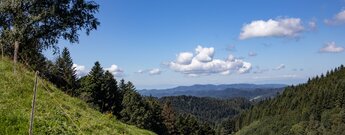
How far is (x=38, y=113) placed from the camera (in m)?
17.8

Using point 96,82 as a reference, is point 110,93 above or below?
below

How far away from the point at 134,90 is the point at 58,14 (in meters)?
82.4

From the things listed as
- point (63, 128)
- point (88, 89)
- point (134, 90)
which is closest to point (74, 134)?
point (63, 128)

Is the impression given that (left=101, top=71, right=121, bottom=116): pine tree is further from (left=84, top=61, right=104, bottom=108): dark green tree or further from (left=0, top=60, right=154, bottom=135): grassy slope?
(left=0, top=60, right=154, bottom=135): grassy slope

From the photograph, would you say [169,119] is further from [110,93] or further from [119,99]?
[110,93]

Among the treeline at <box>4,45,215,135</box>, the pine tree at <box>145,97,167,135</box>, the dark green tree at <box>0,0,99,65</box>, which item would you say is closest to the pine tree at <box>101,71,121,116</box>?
the treeline at <box>4,45,215,135</box>

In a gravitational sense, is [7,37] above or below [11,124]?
above

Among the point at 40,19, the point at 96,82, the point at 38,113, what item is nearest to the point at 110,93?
the point at 96,82

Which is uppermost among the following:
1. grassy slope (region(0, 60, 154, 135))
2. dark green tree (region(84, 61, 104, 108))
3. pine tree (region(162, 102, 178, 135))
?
dark green tree (region(84, 61, 104, 108))

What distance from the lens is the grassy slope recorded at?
15.5 meters

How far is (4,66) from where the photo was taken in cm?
2538

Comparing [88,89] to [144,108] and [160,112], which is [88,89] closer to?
[144,108]

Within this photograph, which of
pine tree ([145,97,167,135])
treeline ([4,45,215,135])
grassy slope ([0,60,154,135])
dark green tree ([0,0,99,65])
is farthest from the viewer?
pine tree ([145,97,167,135])

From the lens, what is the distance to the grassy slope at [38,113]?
15516 millimetres
